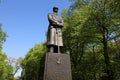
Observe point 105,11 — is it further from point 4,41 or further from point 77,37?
point 4,41

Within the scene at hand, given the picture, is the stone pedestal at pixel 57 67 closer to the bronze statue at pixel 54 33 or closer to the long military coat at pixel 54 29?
the bronze statue at pixel 54 33

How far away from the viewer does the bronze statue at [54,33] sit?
15359 millimetres

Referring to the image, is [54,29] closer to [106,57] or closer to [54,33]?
[54,33]

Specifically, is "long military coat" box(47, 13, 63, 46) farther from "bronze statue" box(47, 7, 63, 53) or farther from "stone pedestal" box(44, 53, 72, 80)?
"stone pedestal" box(44, 53, 72, 80)

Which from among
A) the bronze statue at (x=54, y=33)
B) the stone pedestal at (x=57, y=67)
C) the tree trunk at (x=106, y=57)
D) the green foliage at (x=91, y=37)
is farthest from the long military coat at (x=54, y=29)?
the tree trunk at (x=106, y=57)

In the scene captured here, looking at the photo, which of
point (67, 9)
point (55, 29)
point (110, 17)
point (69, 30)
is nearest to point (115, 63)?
point (110, 17)

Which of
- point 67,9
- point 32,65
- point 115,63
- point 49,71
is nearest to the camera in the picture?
point 49,71

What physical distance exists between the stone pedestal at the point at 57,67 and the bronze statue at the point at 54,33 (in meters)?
0.73

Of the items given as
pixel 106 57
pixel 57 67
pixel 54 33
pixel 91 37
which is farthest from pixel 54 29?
pixel 106 57

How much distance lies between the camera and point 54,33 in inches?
619

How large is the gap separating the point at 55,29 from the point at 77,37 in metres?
11.6

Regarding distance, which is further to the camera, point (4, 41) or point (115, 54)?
point (4, 41)

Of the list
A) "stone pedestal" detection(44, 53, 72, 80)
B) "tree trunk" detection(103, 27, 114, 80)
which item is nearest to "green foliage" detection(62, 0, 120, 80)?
"tree trunk" detection(103, 27, 114, 80)

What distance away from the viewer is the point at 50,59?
14547 millimetres
